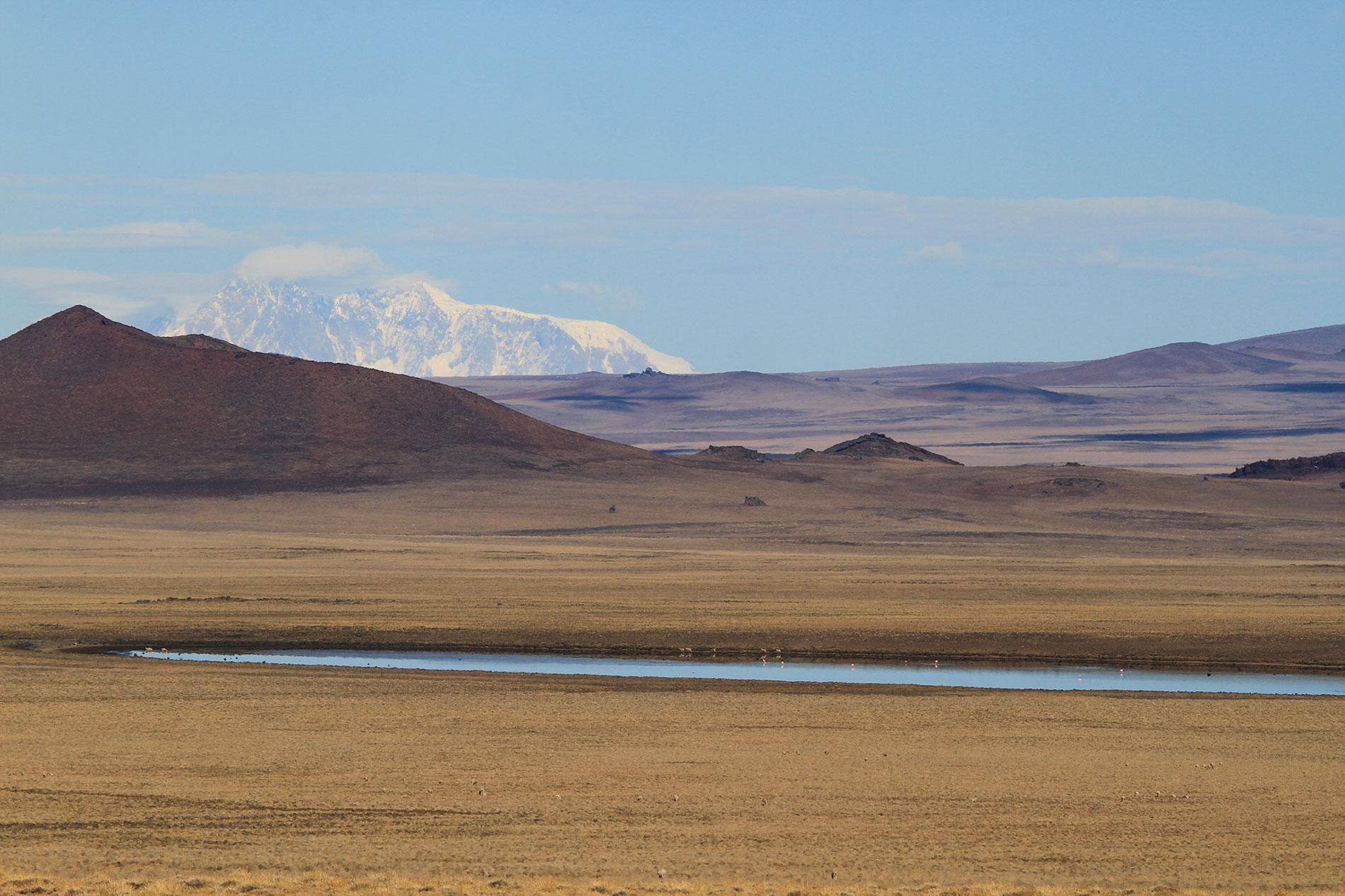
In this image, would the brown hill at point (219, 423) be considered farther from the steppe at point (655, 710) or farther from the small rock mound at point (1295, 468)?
→ the small rock mound at point (1295, 468)

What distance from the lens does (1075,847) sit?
1551cm

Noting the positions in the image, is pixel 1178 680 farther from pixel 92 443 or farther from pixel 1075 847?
pixel 92 443

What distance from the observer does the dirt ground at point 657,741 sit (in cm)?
1491

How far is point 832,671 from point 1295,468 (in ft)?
258

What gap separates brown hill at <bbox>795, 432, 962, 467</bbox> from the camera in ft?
352

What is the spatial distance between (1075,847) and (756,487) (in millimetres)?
71326

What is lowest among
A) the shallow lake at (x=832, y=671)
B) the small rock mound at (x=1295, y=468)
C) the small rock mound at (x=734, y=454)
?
the shallow lake at (x=832, y=671)

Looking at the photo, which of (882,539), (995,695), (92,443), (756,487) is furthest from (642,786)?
(92,443)

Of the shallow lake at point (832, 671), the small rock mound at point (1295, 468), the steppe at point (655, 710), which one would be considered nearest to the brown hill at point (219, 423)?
the steppe at point (655, 710)

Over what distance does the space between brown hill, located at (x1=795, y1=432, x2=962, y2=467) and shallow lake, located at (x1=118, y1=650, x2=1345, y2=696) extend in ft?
243

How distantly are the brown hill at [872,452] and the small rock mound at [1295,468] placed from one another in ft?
60.9

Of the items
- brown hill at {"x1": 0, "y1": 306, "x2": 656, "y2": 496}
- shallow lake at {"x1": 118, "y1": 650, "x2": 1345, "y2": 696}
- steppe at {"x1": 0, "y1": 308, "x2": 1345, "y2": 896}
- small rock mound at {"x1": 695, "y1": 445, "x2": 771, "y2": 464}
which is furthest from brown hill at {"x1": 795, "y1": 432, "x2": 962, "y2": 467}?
shallow lake at {"x1": 118, "y1": 650, "x2": 1345, "y2": 696}

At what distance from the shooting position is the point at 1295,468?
10012 cm

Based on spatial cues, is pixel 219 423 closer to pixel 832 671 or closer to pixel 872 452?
pixel 872 452
